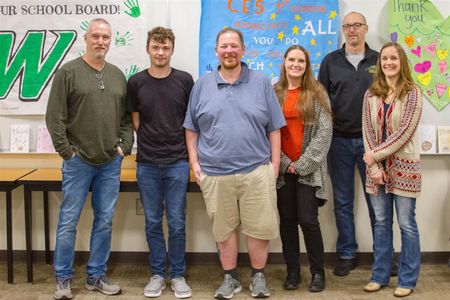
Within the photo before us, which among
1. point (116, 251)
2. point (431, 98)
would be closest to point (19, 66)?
point (116, 251)

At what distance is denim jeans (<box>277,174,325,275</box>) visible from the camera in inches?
125

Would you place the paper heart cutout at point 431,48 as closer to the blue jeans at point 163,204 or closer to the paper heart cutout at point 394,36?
the paper heart cutout at point 394,36

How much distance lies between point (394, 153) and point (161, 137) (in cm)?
129

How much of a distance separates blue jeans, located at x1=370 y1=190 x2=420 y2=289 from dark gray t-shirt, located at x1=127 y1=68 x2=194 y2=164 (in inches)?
45.2

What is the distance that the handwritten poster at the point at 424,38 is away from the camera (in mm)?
3623

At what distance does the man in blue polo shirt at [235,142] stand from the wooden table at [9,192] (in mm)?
1112

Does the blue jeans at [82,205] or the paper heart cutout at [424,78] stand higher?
the paper heart cutout at [424,78]

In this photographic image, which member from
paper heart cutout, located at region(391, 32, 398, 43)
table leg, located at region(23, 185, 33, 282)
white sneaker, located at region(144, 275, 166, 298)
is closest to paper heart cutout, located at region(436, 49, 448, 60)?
paper heart cutout, located at region(391, 32, 398, 43)

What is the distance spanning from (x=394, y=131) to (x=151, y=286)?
1627 millimetres

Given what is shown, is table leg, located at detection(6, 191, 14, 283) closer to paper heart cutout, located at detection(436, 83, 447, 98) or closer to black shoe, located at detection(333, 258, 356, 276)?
black shoe, located at detection(333, 258, 356, 276)

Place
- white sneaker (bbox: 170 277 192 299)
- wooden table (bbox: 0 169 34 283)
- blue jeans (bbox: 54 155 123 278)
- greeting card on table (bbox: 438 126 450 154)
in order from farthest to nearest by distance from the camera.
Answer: greeting card on table (bbox: 438 126 450 154) → wooden table (bbox: 0 169 34 283) → white sneaker (bbox: 170 277 192 299) → blue jeans (bbox: 54 155 123 278)

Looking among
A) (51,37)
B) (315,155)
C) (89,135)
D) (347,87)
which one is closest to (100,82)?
(89,135)

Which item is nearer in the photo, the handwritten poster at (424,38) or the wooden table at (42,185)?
the wooden table at (42,185)

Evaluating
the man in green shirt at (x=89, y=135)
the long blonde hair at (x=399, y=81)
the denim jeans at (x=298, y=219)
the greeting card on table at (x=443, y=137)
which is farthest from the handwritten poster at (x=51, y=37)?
the greeting card on table at (x=443, y=137)
